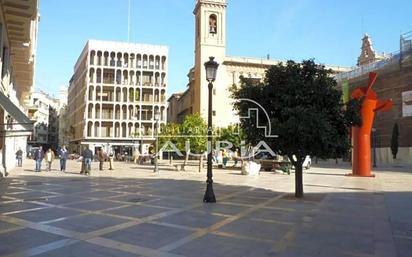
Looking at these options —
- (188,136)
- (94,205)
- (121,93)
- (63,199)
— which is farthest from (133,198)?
(121,93)

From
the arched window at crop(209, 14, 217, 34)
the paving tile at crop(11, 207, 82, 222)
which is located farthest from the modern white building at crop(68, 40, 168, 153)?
the paving tile at crop(11, 207, 82, 222)

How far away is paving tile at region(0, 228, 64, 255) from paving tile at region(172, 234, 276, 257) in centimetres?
242

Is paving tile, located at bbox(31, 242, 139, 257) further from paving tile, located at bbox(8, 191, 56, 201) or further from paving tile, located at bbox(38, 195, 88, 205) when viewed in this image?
paving tile, located at bbox(8, 191, 56, 201)

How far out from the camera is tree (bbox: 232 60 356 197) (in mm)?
13500

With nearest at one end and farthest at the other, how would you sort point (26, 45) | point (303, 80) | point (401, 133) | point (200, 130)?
point (303, 80)
point (26, 45)
point (200, 130)
point (401, 133)

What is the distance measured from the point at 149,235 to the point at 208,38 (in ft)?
219

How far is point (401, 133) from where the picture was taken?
4850cm

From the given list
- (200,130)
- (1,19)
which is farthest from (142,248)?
(200,130)

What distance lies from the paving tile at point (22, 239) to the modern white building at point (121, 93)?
65068 mm

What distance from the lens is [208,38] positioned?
240 feet

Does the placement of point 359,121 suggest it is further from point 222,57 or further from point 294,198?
point 222,57

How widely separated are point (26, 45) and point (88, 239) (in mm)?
17584

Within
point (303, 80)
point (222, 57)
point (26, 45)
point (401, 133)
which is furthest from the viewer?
point (222, 57)

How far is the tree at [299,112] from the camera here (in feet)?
44.3
